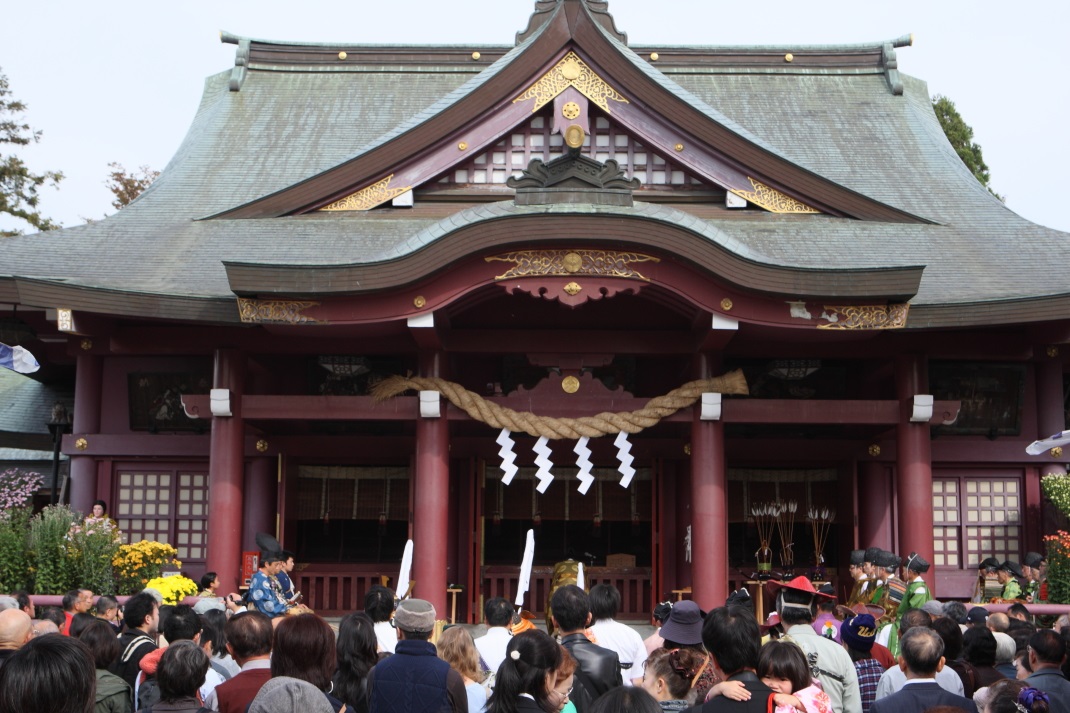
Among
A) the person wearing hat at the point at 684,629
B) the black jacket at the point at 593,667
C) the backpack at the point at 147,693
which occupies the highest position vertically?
the person wearing hat at the point at 684,629

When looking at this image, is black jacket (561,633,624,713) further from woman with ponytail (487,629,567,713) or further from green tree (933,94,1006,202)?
green tree (933,94,1006,202)

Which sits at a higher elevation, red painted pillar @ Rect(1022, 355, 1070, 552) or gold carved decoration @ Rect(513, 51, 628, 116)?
gold carved decoration @ Rect(513, 51, 628, 116)

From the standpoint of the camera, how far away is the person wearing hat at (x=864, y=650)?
6.65 m

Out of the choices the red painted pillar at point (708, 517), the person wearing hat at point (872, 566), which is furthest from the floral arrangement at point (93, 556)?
the person wearing hat at point (872, 566)

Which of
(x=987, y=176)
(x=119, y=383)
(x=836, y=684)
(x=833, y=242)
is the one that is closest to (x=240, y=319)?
(x=119, y=383)

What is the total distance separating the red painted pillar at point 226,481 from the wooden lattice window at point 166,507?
1.98 meters

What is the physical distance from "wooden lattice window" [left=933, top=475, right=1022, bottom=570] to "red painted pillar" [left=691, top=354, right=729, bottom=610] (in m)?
3.83

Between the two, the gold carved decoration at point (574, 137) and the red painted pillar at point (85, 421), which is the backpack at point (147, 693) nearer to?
the gold carved decoration at point (574, 137)

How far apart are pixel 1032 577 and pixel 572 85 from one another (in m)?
8.08

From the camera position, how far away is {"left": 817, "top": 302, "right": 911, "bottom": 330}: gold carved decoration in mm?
12664

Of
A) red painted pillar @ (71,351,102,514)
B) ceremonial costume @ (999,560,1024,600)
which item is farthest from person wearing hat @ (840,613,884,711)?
red painted pillar @ (71,351,102,514)

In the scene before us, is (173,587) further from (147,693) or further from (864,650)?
(864,650)

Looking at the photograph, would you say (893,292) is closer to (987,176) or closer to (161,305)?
(161,305)

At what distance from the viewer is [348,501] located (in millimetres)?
16328
